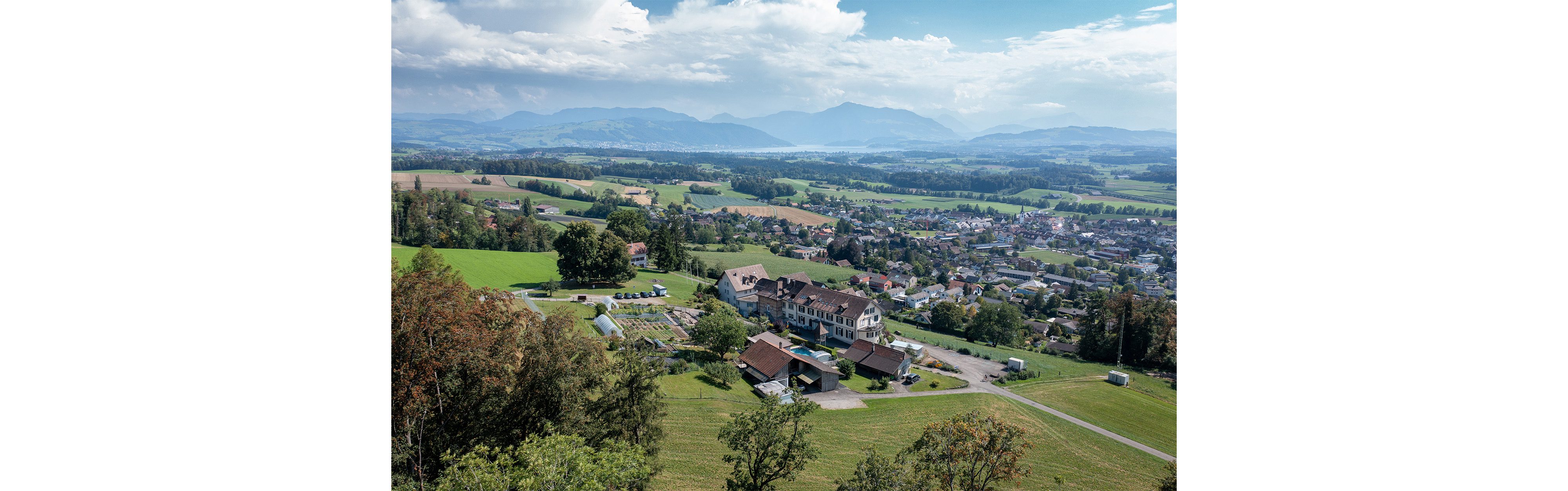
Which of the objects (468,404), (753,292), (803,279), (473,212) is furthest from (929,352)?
(473,212)

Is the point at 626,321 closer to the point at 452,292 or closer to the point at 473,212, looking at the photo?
the point at 452,292

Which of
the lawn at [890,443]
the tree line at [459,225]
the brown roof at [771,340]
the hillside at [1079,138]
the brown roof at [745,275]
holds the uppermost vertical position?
the hillside at [1079,138]

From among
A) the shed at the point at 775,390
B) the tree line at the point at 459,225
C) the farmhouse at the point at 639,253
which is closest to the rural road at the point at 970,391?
the shed at the point at 775,390

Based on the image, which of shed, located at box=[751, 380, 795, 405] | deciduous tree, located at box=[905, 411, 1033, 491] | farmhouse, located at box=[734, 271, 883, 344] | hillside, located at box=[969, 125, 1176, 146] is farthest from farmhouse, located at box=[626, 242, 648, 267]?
hillside, located at box=[969, 125, 1176, 146]

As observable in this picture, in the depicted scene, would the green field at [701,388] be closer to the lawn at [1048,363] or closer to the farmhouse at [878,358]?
the farmhouse at [878,358]

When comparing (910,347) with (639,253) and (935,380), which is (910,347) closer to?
(935,380)
